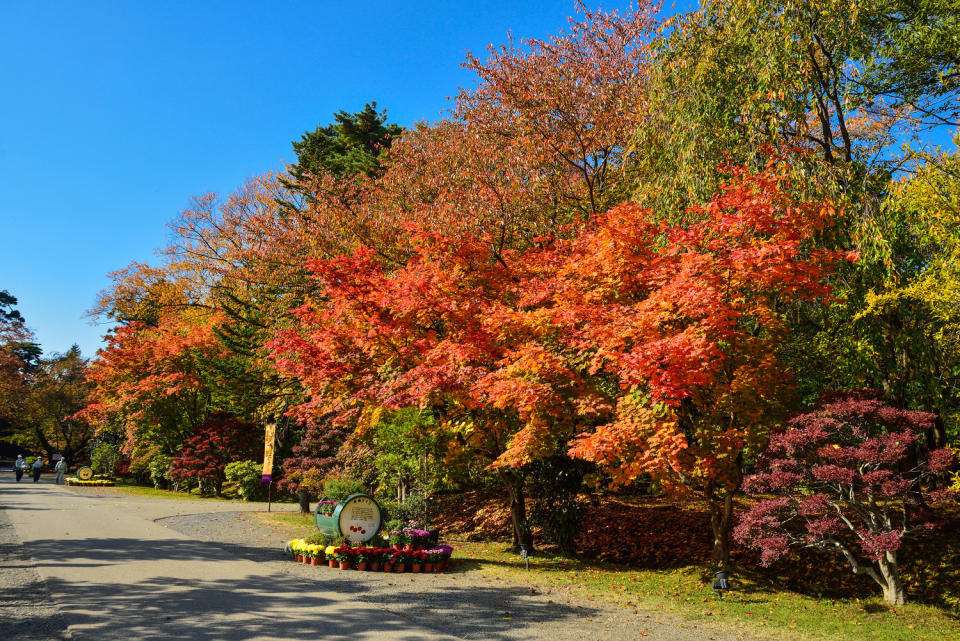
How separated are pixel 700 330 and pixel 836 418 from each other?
2.65m

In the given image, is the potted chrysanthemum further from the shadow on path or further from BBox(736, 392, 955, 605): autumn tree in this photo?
BBox(736, 392, 955, 605): autumn tree

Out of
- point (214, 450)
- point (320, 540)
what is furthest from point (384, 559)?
point (214, 450)

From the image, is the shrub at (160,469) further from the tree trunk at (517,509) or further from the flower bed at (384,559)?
the tree trunk at (517,509)

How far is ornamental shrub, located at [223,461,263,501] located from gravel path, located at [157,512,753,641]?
44.1 feet

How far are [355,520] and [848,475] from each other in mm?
7766

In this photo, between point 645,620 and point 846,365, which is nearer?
point 645,620

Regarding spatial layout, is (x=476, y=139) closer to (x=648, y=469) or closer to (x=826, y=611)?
(x=648, y=469)

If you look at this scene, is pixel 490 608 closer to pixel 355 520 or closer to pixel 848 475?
pixel 355 520

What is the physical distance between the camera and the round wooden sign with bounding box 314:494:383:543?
10.3 metres

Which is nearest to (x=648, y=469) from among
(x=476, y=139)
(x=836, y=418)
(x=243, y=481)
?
(x=836, y=418)

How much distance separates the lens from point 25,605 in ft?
22.3

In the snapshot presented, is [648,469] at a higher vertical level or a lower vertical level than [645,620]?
higher

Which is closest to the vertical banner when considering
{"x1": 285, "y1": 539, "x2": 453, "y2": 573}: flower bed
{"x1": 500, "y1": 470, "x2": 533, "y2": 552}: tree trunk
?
{"x1": 285, "y1": 539, "x2": 453, "y2": 573}: flower bed

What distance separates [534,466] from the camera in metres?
12.4
